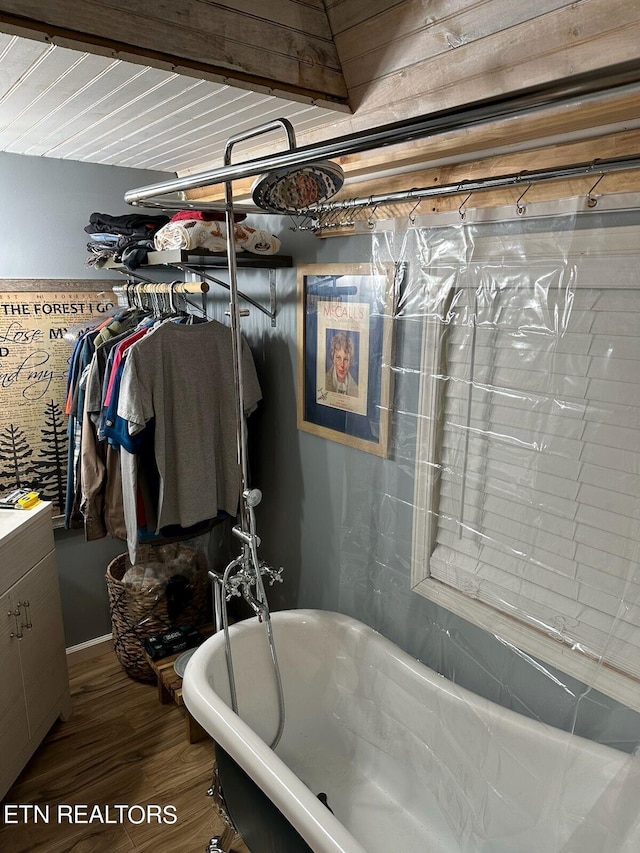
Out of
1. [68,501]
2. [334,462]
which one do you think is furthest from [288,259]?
[68,501]

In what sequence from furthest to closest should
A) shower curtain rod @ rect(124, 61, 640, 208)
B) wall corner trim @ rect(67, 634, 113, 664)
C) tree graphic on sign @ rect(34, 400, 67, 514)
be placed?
wall corner trim @ rect(67, 634, 113, 664) → tree graphic on sign @ rect(34, 400, 67, 514) → shower curtain rod @ rect(124, 61, 640, 208)

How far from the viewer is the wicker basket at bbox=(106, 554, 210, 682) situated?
2.52 m

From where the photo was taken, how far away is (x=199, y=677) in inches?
67.0

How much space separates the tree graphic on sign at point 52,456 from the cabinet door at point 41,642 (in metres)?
0.42

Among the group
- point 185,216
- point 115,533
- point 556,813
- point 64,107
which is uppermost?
point 64,107

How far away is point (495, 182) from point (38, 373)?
2.03 meters

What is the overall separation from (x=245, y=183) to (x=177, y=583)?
1695 millimetres

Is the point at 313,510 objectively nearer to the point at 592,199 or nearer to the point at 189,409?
the point at 189,409

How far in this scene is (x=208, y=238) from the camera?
6.54 ft

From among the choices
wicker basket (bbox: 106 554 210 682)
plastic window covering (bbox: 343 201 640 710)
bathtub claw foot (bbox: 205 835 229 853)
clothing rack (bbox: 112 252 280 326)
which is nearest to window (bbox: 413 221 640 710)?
plastic window covering (bbox: 343 201 640 710)

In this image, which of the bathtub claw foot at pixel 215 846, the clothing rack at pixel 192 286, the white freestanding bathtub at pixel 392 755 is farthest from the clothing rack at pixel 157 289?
the bathtub claw foot at pixel 215 846

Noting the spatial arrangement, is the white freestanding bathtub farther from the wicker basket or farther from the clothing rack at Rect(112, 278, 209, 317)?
the clothing rack at Rect(112, 278, 209, 317)

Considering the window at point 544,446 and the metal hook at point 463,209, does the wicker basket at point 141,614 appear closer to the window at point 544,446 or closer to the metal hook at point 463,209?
the window at point 544,446

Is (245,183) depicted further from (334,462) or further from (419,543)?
(419,543)
